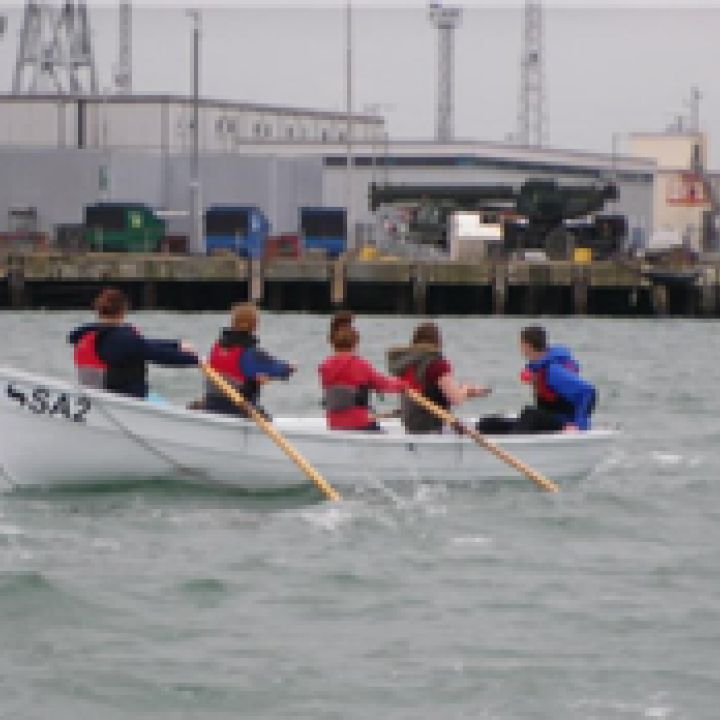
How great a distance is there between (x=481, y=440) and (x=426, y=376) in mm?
818

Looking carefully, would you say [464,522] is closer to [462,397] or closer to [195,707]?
[462,397]

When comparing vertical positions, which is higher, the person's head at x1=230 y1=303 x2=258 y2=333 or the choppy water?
the person's head at x1=230 y1=303 x2=258 y2=333

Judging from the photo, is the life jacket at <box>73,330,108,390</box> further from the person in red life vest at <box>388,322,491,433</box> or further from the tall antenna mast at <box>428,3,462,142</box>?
the tall antenna mast at <box>428,3,462,142</box>

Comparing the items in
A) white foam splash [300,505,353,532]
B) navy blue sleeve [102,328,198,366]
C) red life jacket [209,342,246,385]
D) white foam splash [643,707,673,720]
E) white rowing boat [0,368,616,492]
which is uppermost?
navy blue sleeve [102,328,198,366]

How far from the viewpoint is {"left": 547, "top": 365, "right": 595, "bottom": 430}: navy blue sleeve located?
23297 mm

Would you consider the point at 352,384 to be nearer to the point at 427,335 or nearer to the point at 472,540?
the point at 427,335

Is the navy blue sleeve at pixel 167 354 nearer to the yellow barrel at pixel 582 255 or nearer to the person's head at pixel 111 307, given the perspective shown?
the person's head at pixel 111 307

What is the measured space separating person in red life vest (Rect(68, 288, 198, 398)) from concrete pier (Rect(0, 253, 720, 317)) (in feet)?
155

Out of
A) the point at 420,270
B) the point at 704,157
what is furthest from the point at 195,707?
the point at 704,157

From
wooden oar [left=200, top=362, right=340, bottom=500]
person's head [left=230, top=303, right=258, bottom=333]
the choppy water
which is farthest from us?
wooden oar [left=200, top=362, right=340, bottom=500]

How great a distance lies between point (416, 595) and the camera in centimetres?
1780

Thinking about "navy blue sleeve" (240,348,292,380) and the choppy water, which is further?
"navy blue sleeve" (240,348,292,380)

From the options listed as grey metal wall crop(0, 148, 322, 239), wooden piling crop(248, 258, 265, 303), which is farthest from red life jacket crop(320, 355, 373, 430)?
grey metal wall crop(0, 148, 322, 239)

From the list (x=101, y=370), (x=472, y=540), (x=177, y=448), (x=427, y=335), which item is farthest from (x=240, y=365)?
(x=472, y=540)
